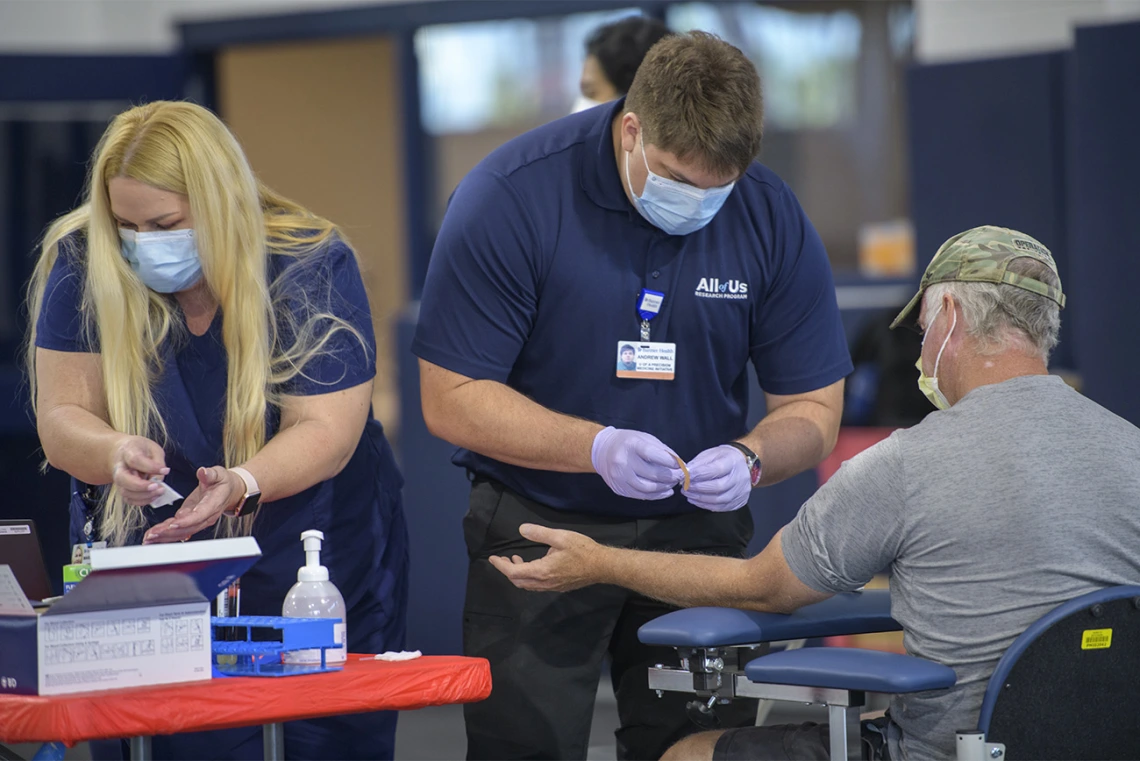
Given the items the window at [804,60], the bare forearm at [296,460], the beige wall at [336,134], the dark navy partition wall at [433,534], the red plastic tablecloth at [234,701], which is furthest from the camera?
the beige wall at [336,134]

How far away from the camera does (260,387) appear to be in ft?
6.77

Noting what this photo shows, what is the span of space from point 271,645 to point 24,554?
1.19 feet

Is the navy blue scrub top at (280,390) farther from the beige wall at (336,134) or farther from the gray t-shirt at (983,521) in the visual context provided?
the beige wall at (336,134)

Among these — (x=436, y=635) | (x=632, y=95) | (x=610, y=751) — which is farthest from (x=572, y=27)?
(x=632, y=95)

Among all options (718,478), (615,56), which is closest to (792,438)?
(718,478)

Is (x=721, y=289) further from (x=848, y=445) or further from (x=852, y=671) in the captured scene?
(x=848, y=445)

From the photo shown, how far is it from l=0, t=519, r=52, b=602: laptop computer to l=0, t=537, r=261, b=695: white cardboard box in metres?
0.07

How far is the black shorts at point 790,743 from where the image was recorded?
71.2 inches

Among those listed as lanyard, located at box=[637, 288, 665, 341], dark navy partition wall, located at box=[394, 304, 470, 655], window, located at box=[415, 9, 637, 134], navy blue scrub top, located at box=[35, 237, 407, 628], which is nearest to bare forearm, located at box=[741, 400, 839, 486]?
lanyard, located at box=[637, 288, 665, 341]

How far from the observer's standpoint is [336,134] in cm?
840

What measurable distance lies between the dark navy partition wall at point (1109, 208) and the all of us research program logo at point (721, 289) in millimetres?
2408

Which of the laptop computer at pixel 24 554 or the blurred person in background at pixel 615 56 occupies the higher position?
the blurred person in background at pixel 615 56

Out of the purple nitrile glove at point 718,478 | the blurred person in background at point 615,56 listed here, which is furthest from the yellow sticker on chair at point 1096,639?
the blurred person in background at point 615,56

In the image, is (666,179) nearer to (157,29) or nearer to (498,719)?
(498,719)
